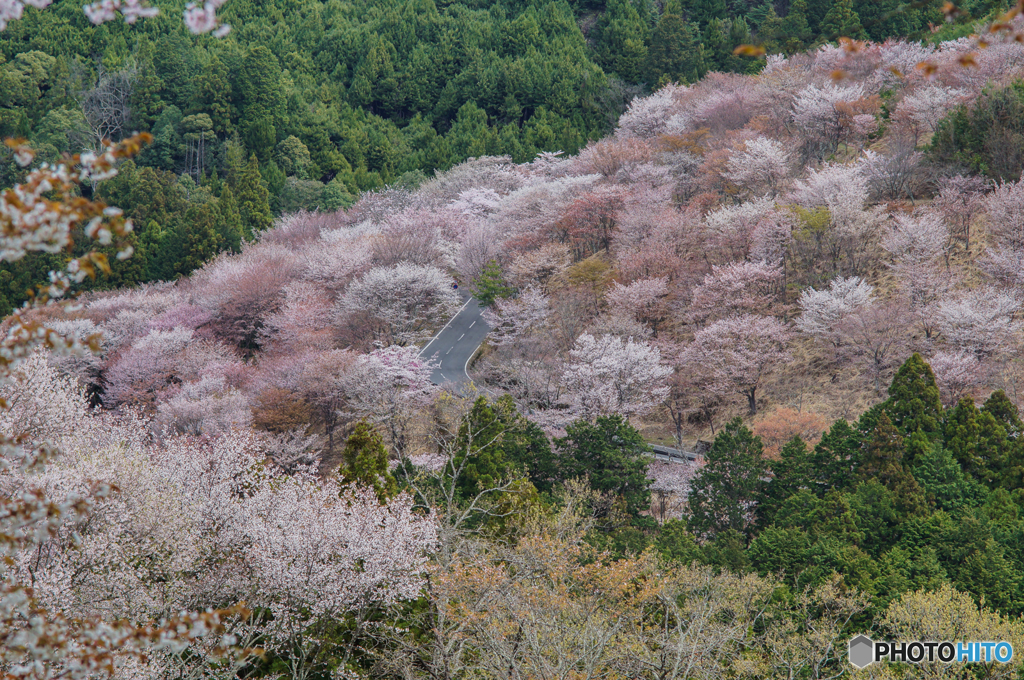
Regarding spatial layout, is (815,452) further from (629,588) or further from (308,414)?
(308,414)

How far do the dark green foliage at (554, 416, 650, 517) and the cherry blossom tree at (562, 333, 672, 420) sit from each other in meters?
4.11

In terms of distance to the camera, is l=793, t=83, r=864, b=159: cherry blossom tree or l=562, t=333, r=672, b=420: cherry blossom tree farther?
l=793, t=83, r=864, b=159: cherry blossom tree

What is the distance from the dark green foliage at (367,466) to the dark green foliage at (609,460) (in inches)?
235

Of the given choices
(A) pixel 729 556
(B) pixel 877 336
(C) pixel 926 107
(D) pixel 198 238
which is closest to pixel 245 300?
(D) pixel 198 238

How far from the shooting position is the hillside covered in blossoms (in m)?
12.7

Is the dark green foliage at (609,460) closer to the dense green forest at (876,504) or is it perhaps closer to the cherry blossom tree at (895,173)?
the dense green forest at (876,504)

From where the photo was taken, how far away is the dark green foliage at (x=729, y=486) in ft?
69.4

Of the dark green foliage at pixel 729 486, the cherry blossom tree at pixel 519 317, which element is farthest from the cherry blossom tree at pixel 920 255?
the cherry blossom tree at pixel 519 317

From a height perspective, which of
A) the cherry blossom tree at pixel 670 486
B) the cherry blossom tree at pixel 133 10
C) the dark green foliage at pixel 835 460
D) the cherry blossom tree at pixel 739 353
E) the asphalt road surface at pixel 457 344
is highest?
the cherry blossom tree at pixel 133 10

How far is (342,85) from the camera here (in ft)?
225

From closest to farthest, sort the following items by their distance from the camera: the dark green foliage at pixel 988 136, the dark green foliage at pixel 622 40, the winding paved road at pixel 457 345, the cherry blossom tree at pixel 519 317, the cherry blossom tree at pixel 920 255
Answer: the cherry blossom tree at pixel 920 255 < the dark green foliage at pixel 988 136 < the winding paved road at pixel 457 345 < the cherry blossom tree at pixel 519 317 < the dark green foliage at pixel 622 40

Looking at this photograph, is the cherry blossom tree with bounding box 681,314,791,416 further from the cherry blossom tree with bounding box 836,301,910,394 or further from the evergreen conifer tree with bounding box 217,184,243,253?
the evergreen conifer tree with bounding box 217,184,243,253

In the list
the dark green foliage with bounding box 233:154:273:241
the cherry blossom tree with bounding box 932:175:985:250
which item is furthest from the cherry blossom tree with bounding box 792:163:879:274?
the dark green foliage with bounding box 233:154:273:241

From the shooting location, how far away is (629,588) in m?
14.8
